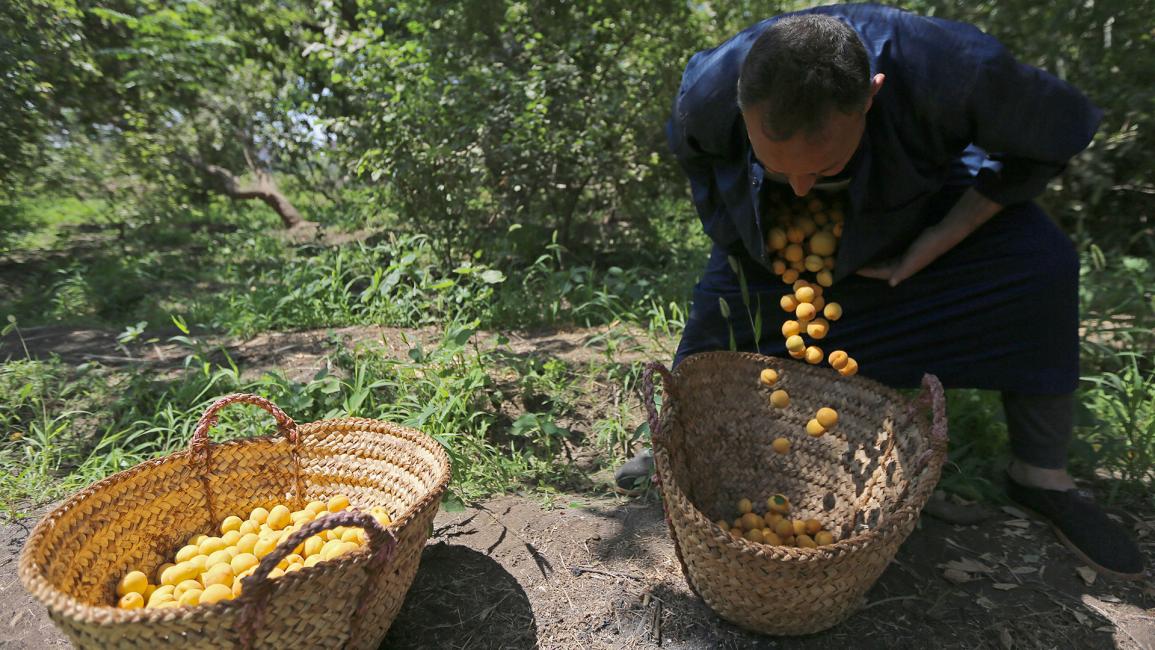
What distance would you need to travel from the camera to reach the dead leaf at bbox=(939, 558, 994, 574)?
183 centimetres

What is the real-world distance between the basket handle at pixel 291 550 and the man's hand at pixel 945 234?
147 centimetres

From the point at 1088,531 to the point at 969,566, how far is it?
34 cm

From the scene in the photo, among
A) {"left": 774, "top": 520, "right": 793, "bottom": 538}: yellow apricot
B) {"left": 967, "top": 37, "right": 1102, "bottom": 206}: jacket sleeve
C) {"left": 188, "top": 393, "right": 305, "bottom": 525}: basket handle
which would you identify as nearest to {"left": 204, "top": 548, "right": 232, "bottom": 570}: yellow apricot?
{"left": 188, "top": 393, "right": 305, "bottom": 525}: basket handle

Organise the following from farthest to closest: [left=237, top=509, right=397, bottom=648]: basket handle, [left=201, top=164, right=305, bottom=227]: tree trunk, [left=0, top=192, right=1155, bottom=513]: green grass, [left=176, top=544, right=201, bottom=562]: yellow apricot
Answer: [left=201, top=164, right=305, bottom=227]: tree trunk
[left=0, top=192, right=1155, bottom=513]: green grass
[left=176, top=544, right=201, bottom=562]: yellow apricot
[left=237, top=509, right=397, bottom=648]: basket handle

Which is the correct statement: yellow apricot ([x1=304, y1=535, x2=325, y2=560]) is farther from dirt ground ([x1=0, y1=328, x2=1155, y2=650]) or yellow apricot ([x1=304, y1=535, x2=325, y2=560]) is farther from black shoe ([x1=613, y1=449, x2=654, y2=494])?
black shoe ([x1=613, y1=449, x2=654, y2=494])

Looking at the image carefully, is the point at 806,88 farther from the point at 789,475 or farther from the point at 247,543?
the point at 247,543

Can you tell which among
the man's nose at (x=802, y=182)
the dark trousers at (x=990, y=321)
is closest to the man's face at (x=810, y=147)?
the man's nose at (x=802, y=182)

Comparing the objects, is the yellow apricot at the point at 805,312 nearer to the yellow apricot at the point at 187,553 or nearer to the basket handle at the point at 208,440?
the basket handle at the point at 208,440

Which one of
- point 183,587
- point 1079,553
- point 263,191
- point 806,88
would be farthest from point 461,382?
point 263,191

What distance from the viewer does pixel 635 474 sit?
2.18 metres

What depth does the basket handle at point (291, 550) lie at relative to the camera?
3.79 feet

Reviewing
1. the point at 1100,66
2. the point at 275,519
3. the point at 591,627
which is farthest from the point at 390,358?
the point at 1100,66

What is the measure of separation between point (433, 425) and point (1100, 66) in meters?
4.03

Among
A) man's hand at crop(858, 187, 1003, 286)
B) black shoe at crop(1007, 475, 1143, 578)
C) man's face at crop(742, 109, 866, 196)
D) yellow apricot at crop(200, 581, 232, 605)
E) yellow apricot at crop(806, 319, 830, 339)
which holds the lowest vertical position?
yellow apricot at crop(200, 581, 232, 605)
